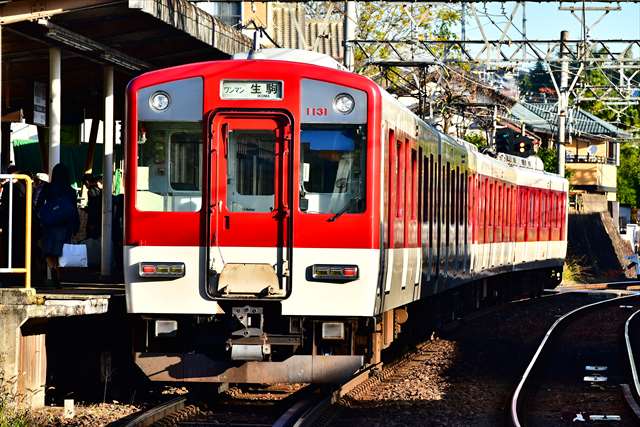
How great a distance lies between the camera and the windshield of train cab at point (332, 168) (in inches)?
429

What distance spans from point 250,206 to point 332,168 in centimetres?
74

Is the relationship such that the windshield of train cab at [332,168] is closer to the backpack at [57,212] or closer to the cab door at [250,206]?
the cab door at [250,206]

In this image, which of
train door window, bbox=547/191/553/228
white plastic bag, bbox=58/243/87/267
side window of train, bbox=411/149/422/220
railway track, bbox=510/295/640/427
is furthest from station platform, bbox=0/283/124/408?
train door window, bbox=547/191/553/228

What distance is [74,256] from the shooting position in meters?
14.5

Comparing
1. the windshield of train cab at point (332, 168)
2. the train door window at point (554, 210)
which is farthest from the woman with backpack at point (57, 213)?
the train door window at point (554, 210)

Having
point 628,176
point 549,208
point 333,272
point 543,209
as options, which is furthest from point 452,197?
point 628,176

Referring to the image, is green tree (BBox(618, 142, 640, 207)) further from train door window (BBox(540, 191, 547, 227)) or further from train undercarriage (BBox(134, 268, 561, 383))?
train undercarriage (BBox(134, 268, 561, 383))

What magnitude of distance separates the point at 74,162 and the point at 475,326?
688 centimetres

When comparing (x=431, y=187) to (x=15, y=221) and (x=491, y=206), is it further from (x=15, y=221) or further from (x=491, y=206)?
(x=491, y=206)

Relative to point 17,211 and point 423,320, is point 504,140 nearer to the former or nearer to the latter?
point 423,320

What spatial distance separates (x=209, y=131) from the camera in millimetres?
10891

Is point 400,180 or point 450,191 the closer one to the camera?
point 400,180

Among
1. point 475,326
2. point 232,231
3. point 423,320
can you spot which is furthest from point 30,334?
point 475,326

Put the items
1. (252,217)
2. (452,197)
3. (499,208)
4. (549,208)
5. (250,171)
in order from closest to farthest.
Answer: (252,217)
(250,171)
(452,197)
(499,208)
(549,208)
